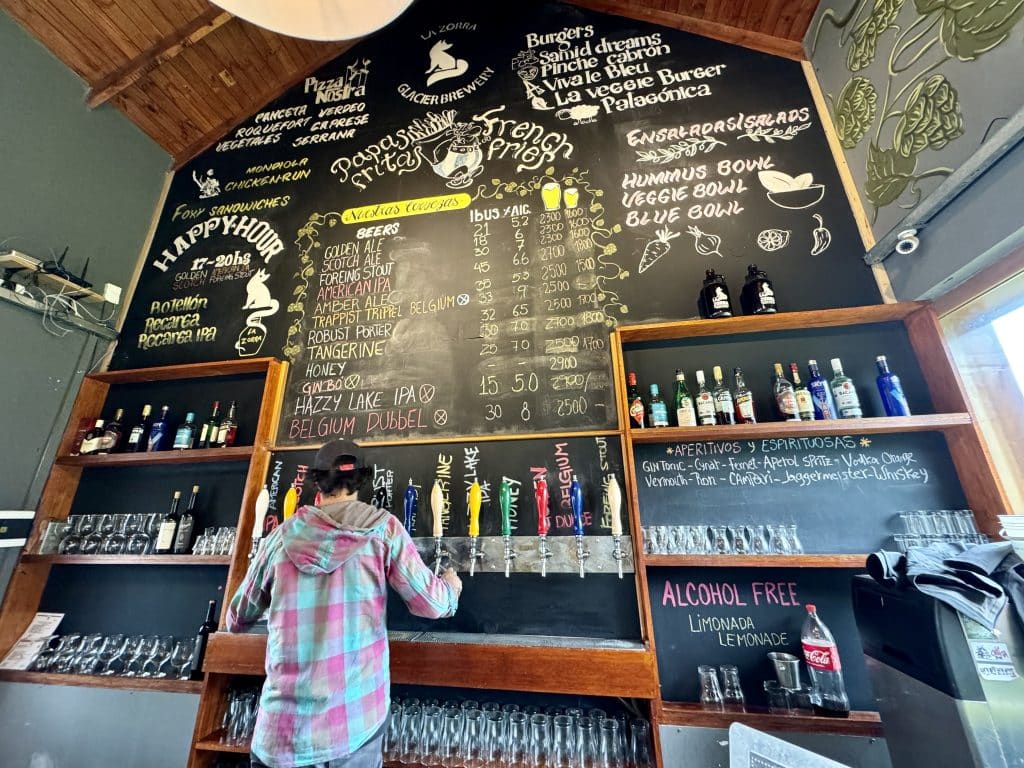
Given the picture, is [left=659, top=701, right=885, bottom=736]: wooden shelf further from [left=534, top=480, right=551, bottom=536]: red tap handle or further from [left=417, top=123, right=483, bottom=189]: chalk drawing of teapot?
[left=417, top=123, right=483, bottom=189]: chalk drawing of teapot

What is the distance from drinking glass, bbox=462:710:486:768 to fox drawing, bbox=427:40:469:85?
434cm

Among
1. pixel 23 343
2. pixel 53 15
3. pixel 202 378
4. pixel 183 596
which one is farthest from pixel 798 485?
pixel 53 15

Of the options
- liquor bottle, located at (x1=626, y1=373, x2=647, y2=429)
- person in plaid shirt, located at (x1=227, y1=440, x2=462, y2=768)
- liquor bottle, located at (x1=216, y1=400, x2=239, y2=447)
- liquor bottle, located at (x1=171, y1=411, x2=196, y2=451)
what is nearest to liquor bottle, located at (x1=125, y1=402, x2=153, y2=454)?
liquor bottle, located at (x1=171, y1=411, x2=196, y2=451)

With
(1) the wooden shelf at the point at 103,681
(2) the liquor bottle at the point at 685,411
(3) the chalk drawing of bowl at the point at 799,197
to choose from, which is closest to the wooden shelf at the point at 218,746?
(1) the wooden shelf at the point at 103,681

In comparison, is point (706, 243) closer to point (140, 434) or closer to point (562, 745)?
point (562, 745)

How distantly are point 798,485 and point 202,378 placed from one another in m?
3.66

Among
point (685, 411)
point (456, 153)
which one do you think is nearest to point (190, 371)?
point (456, 153)

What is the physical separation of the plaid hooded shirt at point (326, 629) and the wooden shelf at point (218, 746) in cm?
79

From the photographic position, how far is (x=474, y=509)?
205cm

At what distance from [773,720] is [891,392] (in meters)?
1.50

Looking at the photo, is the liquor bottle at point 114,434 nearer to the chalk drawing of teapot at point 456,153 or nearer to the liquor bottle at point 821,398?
the chalk drawing of teapot at point 456,153

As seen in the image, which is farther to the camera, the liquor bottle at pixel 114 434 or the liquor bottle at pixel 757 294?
the liquor bottle at pixel 114 434

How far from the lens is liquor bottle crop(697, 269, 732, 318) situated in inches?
84.1

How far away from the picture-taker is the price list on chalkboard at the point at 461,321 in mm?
2326
